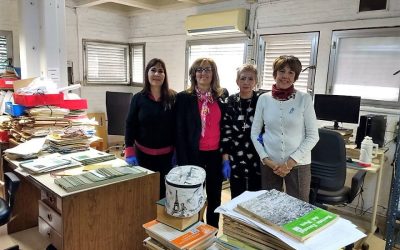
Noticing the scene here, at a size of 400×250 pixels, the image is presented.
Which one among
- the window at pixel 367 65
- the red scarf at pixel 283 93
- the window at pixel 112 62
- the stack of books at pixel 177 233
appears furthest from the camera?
the window at pixel 112 62

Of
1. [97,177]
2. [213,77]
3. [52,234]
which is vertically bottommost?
[52,234]

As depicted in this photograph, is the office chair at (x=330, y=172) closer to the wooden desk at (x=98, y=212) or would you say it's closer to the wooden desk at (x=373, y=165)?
the wooden desk at (x=373, y=165)

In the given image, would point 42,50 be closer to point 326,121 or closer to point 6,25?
point 6,25

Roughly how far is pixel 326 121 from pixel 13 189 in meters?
3.13

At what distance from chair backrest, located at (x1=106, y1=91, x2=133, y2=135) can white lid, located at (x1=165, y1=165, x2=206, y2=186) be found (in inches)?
159

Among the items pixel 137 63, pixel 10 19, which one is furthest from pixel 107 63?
pixel 10 19

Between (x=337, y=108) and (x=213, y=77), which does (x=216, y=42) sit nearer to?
(x=337, y=108)

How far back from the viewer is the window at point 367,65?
9.96ft

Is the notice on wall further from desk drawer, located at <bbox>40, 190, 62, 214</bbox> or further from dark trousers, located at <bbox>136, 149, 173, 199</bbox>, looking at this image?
desk drawer, located at <bbox>40, 190, 62, 214</bbox>

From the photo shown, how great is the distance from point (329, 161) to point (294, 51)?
195 centimetres

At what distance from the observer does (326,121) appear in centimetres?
348

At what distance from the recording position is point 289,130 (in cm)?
185

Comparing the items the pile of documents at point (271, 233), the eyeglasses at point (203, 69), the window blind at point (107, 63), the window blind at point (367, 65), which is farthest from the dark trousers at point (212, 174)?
the window blind at point (107, 63)

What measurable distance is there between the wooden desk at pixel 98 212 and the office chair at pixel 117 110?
3.39m
